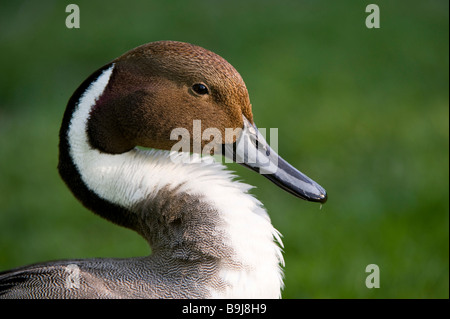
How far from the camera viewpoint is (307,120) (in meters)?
4.48

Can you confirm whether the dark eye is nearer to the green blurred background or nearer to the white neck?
the white neck

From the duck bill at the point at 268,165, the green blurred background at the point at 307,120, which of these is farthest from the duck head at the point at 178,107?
the green blurred background at the point at 307,120

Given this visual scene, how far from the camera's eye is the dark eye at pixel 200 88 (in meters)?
1.89

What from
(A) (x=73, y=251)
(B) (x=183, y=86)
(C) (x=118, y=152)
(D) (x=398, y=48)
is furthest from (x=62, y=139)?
(D) (x=398, y=48)

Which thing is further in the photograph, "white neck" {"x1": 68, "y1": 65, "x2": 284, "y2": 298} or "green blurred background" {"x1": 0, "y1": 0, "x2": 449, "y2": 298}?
"green blurred background" {"x1": 0, "y1": 0, "x2": 449, "y2": 298}

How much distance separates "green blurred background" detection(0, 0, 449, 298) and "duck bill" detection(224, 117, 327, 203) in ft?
3.79

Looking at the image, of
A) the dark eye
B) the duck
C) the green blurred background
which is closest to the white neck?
the duck

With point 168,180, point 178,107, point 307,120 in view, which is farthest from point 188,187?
point 307,120

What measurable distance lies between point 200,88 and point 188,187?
0.32m

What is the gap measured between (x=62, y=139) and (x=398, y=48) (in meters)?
4.17

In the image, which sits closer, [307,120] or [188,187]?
[188,187]

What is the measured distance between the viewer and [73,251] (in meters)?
3.41

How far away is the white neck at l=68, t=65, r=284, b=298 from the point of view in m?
1.81

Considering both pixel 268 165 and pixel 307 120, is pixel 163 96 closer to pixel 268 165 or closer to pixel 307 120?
pixel 268 165
